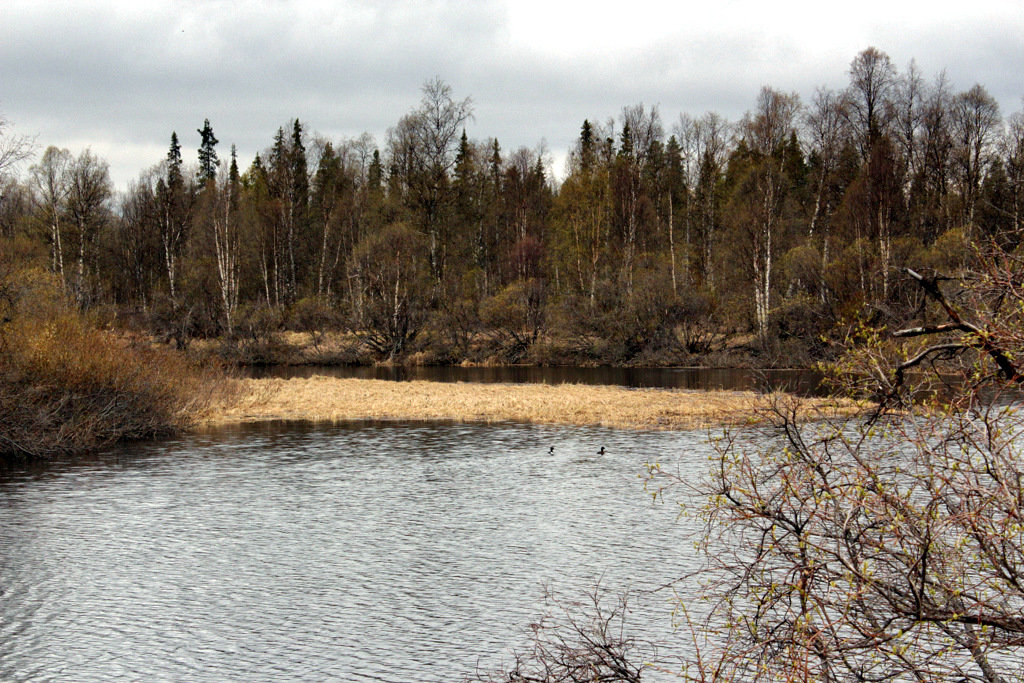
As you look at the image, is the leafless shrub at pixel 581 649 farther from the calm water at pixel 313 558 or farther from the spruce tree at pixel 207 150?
the spruce tree at pixel 207 150

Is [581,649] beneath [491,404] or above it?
beneath

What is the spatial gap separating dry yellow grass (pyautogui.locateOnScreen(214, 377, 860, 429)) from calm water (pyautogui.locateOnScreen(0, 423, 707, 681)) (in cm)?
648

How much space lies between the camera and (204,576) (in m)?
13.4

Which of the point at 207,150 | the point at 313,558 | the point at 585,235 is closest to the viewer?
the point at 313,558

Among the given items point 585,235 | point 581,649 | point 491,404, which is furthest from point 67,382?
point 585,235

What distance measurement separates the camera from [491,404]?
111 ft

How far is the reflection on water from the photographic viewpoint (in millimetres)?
42125

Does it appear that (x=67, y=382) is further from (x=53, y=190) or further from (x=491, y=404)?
(x=53, y=190)

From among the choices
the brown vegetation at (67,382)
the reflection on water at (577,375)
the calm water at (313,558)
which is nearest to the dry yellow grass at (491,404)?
the brown vegetation at (67,382)

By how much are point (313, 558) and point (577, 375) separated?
36.0 metres

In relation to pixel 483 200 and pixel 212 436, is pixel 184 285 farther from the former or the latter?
pixel 212 436

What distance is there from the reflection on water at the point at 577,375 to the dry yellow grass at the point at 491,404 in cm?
434

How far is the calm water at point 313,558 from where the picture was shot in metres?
10.5

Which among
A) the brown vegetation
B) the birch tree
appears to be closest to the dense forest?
the birch tree
